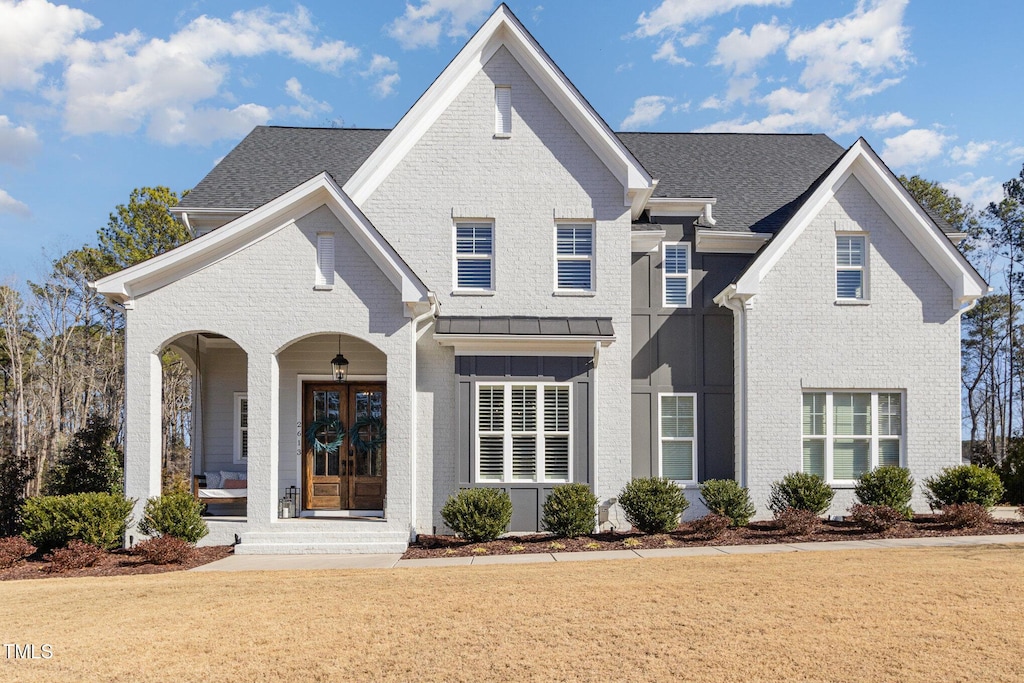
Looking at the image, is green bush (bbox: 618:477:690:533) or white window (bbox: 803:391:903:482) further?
white window (bbox: 803:391:903:482)

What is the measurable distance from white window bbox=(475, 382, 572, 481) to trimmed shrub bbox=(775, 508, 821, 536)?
165 inches

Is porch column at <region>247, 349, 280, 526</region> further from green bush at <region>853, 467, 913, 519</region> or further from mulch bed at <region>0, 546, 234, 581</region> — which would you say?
green bush at <region>853, 467, 913, 519</region>

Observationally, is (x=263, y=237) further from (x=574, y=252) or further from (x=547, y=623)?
(x=547, y=623)

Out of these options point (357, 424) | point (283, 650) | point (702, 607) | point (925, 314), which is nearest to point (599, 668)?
point (702, 607)

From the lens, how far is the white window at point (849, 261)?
1742 cm

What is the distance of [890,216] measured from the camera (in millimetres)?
17281

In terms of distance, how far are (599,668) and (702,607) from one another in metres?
2.37

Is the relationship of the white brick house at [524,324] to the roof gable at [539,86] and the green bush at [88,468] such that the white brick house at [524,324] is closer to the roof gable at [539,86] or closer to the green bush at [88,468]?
the roof gable at [539,86]

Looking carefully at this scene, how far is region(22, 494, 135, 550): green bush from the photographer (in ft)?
45.1

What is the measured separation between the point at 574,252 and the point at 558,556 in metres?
6.66

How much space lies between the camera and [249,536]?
47.0ft

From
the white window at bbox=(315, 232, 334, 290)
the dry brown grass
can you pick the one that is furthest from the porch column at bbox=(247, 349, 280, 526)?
the dry brown grass

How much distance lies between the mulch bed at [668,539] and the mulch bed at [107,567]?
3519 mm

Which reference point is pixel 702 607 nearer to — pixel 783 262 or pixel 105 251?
pixel 783 262
